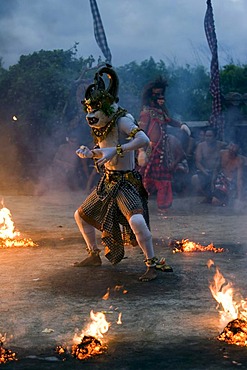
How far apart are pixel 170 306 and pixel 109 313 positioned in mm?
579

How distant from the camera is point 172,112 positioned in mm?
24500

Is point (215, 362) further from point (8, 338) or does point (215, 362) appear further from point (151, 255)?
point (151, 255)

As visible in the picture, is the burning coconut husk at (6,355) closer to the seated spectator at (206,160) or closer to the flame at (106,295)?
the flame at (106,295)

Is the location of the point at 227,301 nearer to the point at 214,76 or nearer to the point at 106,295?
the point at 106,295

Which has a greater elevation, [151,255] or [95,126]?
[95,126]

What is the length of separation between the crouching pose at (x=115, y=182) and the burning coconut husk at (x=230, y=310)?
717 mm

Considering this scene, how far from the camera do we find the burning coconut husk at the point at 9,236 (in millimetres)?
9094

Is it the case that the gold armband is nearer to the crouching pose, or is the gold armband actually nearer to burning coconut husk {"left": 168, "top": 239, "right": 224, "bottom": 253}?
the crouching pose

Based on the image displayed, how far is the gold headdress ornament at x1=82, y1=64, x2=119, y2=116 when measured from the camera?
278 inches

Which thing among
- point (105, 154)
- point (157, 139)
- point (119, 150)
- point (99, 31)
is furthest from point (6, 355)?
point (99, 31)

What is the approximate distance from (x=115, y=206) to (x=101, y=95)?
121cm

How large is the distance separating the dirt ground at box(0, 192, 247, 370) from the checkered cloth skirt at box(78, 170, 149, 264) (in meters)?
0.33

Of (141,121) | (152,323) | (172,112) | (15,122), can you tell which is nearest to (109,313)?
(152,323)

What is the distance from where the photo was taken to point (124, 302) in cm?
609
